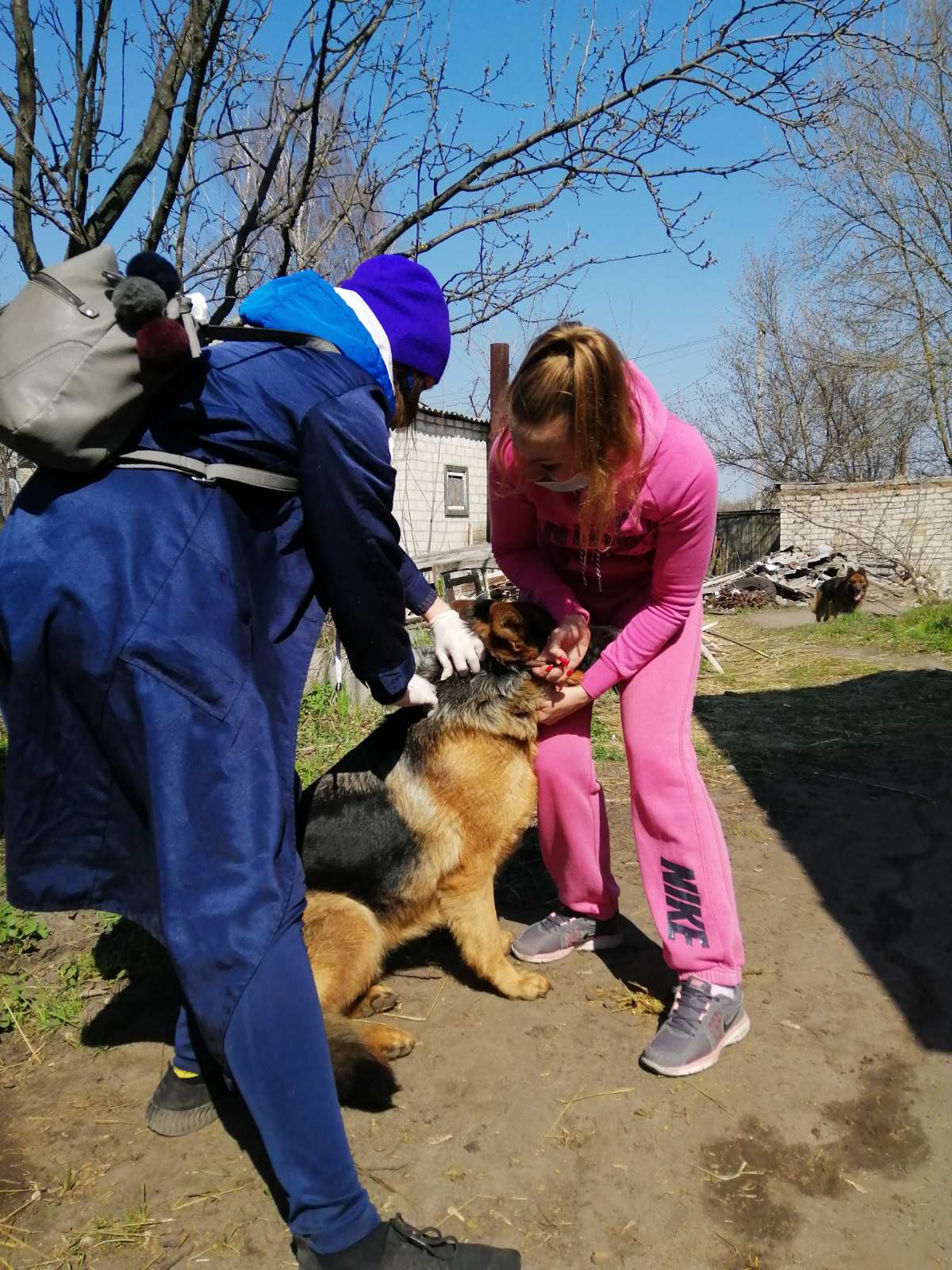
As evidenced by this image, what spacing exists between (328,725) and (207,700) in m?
4.42

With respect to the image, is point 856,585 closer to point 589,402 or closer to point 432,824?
point 432,824

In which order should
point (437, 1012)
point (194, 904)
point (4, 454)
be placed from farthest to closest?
point (4, 454)
point (437, 1012)
point (194, 904)

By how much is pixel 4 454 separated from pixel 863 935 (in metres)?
8.33

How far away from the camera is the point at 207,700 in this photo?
1865mm

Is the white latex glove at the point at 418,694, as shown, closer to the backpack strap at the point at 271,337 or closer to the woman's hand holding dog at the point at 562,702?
the woman's hand holding dog at the point at 562,702

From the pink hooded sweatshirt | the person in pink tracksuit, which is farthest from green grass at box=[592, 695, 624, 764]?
the pink hooded sweatshirt

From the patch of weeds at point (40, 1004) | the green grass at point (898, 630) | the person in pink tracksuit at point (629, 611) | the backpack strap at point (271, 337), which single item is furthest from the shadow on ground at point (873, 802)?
the patch of weeds at point (40, 1004)

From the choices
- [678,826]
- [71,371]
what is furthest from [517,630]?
[71,371]

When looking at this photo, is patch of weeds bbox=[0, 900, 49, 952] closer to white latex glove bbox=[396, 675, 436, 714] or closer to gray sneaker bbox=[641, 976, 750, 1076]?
white latex glove bbox=[396, 675, 436, 714]

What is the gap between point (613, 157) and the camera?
5062 mm

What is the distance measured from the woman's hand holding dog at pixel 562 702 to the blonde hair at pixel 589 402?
0.76m

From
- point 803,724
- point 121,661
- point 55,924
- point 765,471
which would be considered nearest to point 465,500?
point 765,471

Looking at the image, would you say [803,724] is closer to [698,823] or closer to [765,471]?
[698,823]

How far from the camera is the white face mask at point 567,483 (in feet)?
9.07
